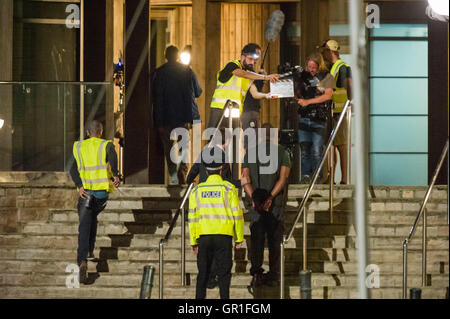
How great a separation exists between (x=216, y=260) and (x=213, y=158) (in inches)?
47.0

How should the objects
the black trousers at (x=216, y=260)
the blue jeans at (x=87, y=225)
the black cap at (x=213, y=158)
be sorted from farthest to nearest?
1. the blue jeans at (x=87, y=225)
2. the black cap at (x=213, y=158)
3. the black trousers at (x=216, y=260)

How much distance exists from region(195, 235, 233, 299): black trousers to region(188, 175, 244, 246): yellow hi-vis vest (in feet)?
0.25

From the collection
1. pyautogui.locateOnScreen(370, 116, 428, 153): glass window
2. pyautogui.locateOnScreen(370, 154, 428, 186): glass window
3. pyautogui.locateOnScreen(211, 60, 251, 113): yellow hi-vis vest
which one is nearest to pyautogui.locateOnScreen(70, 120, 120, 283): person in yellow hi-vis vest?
pyautogui.locateOnScreen(211, 60, 251, 113): yellow hi-vis vest

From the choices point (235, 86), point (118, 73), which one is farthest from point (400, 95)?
Result: point (235, 86)

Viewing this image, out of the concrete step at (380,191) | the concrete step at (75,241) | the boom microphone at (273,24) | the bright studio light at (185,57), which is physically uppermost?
the boom microphone at (273,24)

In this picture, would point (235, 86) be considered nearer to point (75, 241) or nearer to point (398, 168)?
point (75, 241)

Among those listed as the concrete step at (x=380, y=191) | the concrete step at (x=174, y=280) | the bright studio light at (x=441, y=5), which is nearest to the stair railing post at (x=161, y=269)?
the concrete step at (x=174, y=280)

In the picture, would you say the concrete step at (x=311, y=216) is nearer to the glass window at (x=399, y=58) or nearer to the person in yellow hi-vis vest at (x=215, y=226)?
the person in yellow hi-vis vest at (x=215, y=226)

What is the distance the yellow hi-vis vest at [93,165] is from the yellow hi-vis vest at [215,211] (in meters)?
1.72

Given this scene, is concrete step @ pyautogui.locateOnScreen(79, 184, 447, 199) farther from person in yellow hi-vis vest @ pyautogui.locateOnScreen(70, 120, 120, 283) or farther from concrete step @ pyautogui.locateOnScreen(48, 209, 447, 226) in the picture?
person in yellow hi-vis vest @ pyautogui.locateOnScreen(70, 120, 120, 283)

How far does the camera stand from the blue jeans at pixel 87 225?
13.7 metres

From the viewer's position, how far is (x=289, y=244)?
14.4m

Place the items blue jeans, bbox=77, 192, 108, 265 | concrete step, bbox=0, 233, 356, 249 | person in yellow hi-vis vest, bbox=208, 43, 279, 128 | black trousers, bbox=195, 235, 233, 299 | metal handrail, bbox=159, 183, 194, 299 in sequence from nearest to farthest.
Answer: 1. black trousers, bbox=195, 235, 233, 299
2. metal handrail, bbox=159, 183, 194, 299
3. blue jeans, bbox=77, 192, 108, 265
4. concrete step, bbox=0, 233, 356, 249
5. person in yellow hi-vis vest, bbox=208, 43, 279, 128

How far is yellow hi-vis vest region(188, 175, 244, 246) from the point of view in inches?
496
